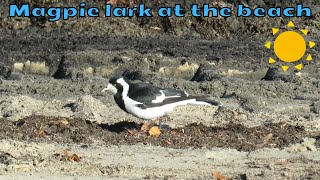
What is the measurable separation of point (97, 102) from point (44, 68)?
3992 millimetres

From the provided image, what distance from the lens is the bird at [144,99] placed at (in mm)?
Result: 11344

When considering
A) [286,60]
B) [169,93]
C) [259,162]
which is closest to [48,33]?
[286,60]

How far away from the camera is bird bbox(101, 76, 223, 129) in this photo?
11.3 m

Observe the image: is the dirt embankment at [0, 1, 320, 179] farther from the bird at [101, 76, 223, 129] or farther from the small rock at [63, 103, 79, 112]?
the bird at [101, 76, 223, 129]

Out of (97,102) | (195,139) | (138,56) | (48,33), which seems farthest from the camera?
(48,33)

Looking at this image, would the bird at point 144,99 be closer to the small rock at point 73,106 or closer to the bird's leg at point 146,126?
the bird's leg at point 146,126

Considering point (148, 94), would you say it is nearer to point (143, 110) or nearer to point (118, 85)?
point (143, 110)

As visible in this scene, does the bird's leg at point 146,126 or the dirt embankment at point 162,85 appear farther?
the bird's leg at point 146,126

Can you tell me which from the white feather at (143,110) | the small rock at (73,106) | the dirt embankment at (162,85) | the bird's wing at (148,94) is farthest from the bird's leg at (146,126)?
the small rock at (73,106)

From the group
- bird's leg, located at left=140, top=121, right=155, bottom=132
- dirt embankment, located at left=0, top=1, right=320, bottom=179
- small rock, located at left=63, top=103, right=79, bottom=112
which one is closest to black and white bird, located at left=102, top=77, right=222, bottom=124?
bird's leg, located at left=140, top=121, right=155, bottom=132

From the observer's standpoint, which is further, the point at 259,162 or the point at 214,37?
the point at 214,37

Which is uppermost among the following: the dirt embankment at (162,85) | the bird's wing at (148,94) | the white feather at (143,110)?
the bird's wing at (148,94)

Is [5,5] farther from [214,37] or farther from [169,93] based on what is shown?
[169,93]

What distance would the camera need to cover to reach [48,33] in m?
19.2
